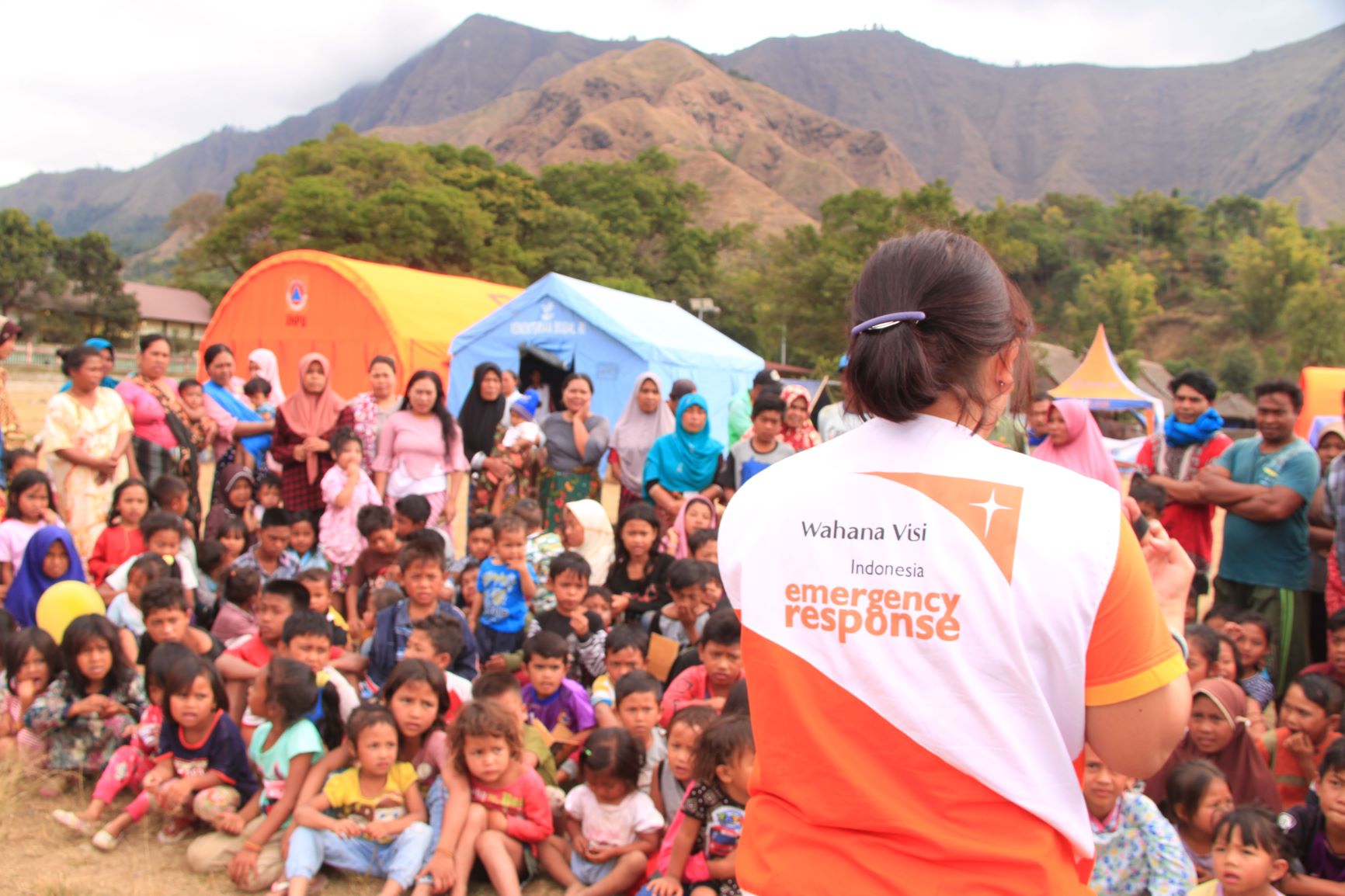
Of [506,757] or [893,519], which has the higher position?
[893,519]

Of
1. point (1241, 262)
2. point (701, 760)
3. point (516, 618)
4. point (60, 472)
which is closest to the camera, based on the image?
point (701, 760)

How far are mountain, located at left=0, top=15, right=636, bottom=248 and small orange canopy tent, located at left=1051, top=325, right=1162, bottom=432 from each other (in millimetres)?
153811

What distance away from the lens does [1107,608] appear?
100cm

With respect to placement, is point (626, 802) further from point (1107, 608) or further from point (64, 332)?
point (64, 332)

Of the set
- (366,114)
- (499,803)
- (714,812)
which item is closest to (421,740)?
(499,803)

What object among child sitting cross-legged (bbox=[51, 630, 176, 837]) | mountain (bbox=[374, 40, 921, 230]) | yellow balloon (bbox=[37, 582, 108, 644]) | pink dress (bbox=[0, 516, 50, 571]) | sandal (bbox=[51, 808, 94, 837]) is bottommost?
sandal (bbox=[51, 808, 94, 837])

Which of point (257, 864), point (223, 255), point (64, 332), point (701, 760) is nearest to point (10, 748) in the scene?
point (257, 864)

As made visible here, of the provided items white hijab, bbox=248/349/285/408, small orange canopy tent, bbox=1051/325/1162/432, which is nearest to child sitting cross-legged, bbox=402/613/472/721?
white hijab, bbox=248/349/285/408

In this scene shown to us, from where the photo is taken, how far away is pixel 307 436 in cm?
560

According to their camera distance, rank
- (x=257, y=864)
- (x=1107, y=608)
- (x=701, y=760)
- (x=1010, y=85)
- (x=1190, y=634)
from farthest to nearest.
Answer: (x=1010, y=85)
(x=1190, y=634)
(x=257, y=864)
(x=701, y=760)
(x=1107, y=608)

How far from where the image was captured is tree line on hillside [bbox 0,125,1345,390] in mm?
29719

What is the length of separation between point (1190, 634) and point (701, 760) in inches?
75.8

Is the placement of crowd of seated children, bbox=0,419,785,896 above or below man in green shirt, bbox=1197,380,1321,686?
below

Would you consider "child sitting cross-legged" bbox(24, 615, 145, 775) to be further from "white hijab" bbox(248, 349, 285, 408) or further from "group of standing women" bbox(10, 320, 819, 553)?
"white hijab" bbox(248, 349, 285, 408)
